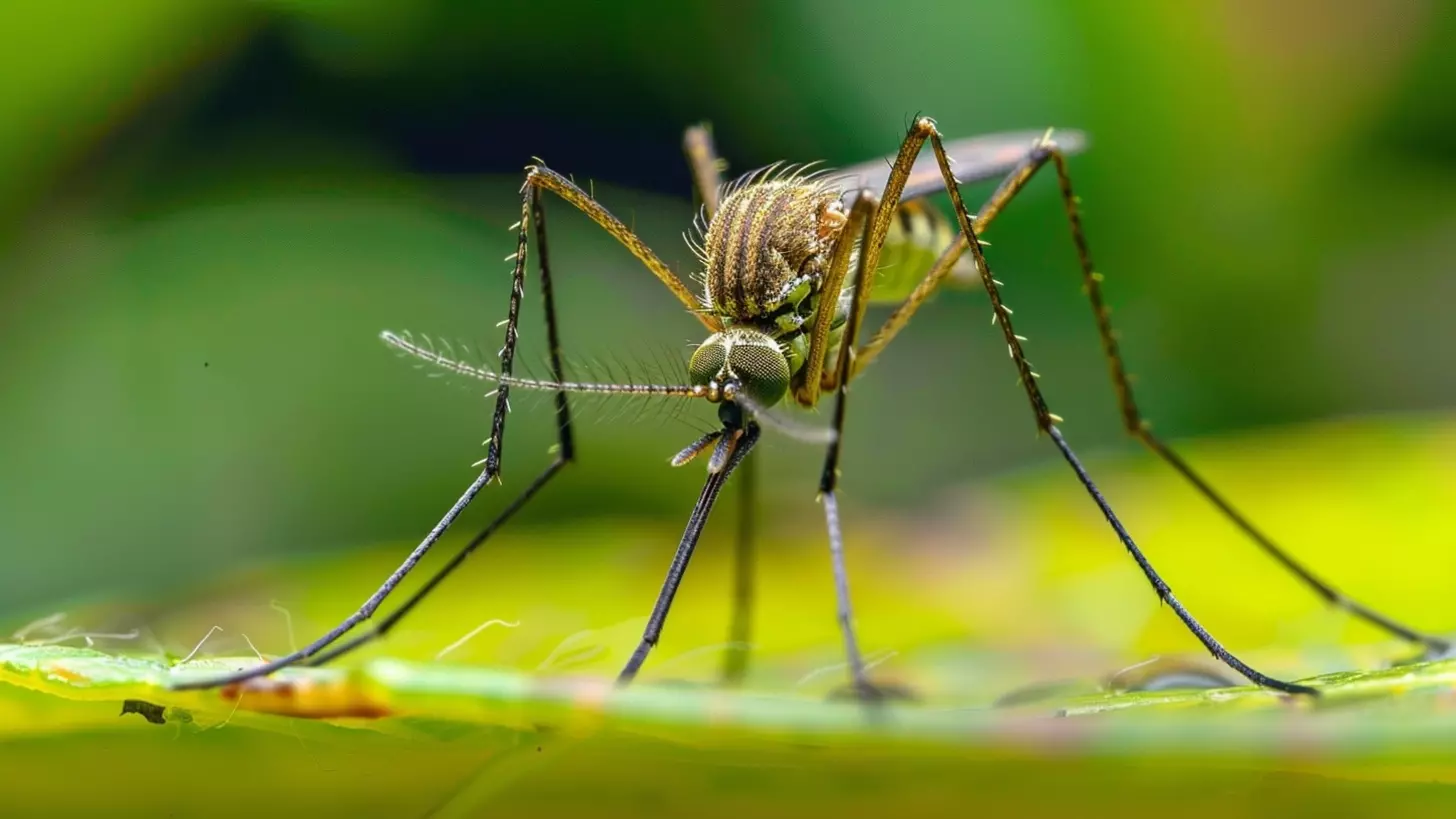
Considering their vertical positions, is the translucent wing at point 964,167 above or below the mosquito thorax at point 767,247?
above

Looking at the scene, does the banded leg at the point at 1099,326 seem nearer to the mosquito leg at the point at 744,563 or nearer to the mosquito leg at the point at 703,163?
the mosquito leg at the point at 744,563

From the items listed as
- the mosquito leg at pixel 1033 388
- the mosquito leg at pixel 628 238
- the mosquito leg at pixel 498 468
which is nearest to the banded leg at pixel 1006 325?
the mosquito leg at pixel 1033 388

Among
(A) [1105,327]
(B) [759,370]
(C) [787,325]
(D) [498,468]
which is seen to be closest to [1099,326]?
(A) [1105,327]

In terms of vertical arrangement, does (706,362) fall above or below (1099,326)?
below

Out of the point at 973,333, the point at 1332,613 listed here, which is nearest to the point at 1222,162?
the point at 973,333

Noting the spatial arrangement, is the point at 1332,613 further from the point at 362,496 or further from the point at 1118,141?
the point at 362,496

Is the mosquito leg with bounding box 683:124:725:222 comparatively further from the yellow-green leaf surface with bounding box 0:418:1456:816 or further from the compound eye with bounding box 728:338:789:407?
the yellow-green leaf surface with bounding box 0:418:1456:816

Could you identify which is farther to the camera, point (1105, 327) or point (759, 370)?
point (1105, 327)

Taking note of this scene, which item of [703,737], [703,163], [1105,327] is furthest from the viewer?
[703,163]

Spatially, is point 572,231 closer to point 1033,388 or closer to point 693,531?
point 1033,388
